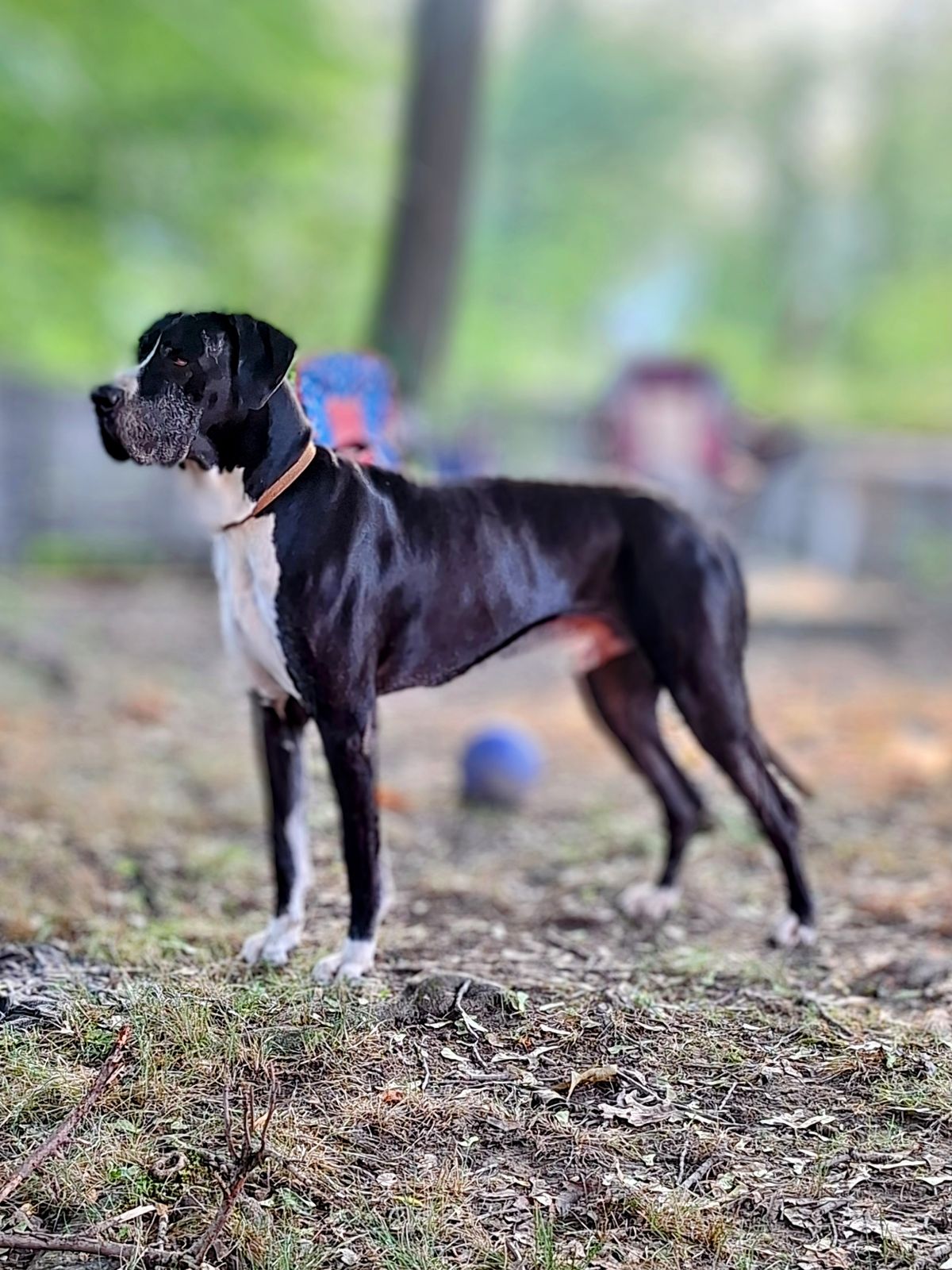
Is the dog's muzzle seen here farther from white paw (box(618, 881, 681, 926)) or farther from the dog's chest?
white paw (box(618, 881, 681, 926))

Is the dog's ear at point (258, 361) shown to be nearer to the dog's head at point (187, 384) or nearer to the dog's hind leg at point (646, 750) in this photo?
the dog's head at point (187, 384)

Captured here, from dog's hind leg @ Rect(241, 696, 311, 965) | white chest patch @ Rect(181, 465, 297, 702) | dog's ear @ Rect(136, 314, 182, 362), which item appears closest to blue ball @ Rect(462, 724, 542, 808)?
dog's hind leg @ Rect(241, 696, 311, 965)

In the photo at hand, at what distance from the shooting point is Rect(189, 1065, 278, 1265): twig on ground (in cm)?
258

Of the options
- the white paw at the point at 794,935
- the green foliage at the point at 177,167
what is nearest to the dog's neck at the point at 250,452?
the white paw at the point at 794,935

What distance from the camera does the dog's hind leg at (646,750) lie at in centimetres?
457

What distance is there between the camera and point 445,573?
3.61 meters

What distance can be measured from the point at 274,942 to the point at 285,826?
0.32 meters

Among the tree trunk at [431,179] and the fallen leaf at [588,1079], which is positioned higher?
the tree trunk at [431,179]

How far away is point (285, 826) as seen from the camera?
382cm

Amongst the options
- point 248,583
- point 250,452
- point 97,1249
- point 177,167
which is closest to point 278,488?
point 250,452

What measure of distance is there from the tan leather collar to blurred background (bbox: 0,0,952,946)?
1.79ft

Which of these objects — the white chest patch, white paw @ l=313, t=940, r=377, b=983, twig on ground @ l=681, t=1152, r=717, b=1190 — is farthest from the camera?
white paw @ l=313, t=940, r=377, b=983

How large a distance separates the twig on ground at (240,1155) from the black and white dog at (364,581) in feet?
1.88

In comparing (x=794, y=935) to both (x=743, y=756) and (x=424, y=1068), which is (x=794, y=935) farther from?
(x=424, y=1068)
